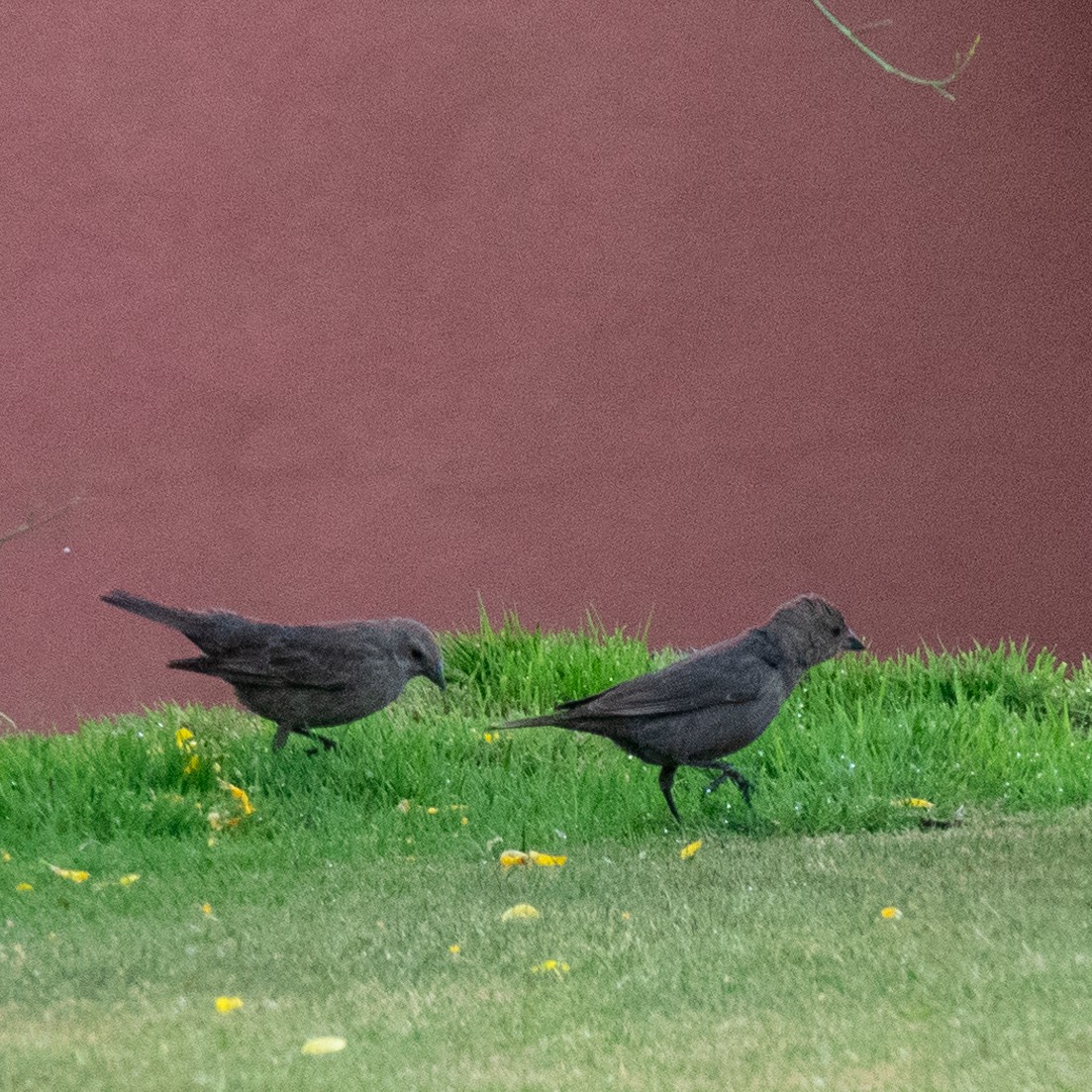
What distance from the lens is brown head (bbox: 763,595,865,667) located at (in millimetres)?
5402

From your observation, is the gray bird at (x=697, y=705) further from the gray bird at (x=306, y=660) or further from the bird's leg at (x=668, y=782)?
the gray bird at (x=306, y=660)

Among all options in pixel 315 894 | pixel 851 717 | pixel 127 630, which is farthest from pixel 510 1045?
pixel 127 630

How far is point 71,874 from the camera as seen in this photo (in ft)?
16.6

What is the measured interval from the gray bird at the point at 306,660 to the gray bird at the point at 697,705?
698 millimetres

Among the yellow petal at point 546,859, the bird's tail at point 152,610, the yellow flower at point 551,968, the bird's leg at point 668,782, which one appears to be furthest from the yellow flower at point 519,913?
the bird's tail at point 152,610

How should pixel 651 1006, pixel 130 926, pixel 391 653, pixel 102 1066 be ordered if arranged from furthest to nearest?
pixel 391 653
pixel 130 926
pixel 651 1006
pixel 102 1066

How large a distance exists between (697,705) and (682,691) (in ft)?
0.20

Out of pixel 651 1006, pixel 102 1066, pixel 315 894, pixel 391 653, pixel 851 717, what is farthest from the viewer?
pixel 851 717

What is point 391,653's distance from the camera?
5.75 meters

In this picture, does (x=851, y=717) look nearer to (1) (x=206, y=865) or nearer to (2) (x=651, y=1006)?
(1) (x=206, y=865)

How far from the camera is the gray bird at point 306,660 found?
5.65 m

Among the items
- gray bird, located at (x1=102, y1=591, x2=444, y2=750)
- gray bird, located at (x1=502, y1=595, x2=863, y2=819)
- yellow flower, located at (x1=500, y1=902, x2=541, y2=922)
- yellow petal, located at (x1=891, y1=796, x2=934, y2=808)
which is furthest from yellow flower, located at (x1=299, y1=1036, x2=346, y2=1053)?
yellow petal, located at (x1=891, y1=796, x2=934, y2=808)

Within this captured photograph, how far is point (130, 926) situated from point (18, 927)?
304 millimetres

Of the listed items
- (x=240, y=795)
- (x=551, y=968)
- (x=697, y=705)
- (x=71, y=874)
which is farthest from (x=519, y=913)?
(x=240, y=795)
